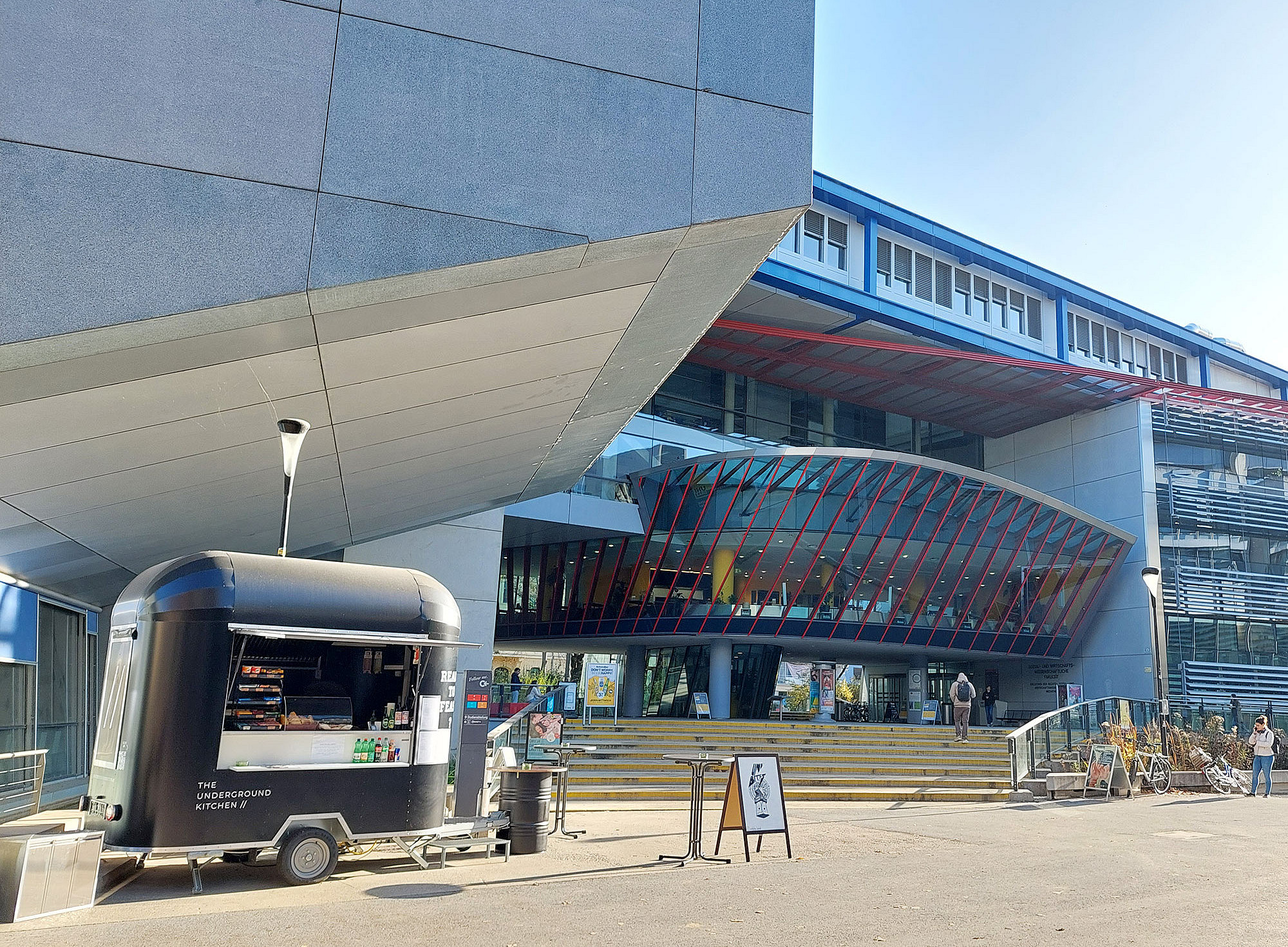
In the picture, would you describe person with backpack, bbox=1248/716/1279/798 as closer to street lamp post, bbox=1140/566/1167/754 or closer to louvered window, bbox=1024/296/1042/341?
street lamp post, bbox=1140/566/1167/754

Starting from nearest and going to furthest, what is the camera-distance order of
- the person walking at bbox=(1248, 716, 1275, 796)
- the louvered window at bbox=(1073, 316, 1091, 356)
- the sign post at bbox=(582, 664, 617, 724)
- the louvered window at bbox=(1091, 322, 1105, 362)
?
the sign post at bbox=(582, 664, 617, 724)
the person walking at bbox=(1248, 716, 1275, 796)
the louvered window at bbox=(1073, 316, 1091, 356)
the louvered window at bbox=(1091, 322, 1105, 362)

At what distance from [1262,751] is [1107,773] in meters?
3.98

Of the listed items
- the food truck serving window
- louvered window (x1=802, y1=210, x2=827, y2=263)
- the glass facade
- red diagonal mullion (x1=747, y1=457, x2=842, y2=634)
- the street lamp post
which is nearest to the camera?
the food truck serving window

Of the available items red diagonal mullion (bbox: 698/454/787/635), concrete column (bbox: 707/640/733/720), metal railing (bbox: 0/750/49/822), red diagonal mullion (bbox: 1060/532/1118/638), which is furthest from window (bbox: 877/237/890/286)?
metal railing (bbox: 0/750/49/822)

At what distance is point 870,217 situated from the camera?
3875cm

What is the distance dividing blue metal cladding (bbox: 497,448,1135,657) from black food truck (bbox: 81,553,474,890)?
20.8 meters

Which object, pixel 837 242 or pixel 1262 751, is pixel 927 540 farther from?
pixel 1262 751

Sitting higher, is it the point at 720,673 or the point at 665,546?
the point at 665,546

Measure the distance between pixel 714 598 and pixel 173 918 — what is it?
25.3m

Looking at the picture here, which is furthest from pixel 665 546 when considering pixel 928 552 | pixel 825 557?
pixel 928 552

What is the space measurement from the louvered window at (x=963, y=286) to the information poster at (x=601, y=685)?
85.3ft

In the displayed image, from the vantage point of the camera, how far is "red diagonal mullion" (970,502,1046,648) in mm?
34438

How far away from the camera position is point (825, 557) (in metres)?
32.4

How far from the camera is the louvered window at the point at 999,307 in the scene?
42.6 meters
